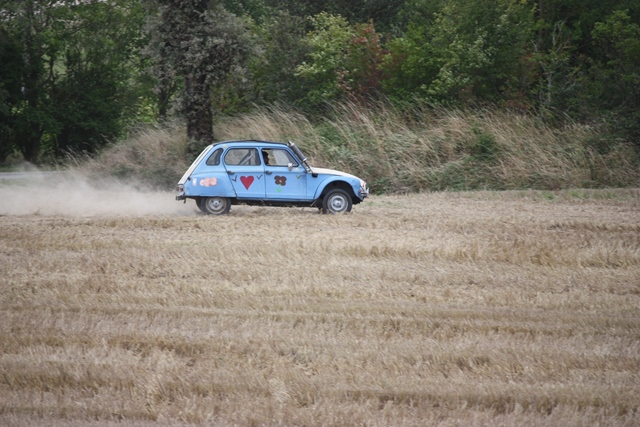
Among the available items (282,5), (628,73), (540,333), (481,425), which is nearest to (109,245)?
(540,333)

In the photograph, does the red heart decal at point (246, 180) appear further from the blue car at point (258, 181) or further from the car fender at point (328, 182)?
the car fender at point (328, 182)

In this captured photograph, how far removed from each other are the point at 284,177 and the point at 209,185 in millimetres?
1442

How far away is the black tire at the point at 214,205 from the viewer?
15500mm

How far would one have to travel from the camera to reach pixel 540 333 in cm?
699

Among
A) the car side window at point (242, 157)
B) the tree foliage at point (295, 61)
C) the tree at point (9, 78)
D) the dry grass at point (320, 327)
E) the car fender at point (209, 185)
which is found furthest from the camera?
the tree at point (9, 78)

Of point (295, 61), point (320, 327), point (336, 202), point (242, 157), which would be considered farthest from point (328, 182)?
point (295, 61)

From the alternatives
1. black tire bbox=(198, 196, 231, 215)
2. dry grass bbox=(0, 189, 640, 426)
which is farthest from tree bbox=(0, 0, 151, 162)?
dry grass bbox=(0, 189, 640, 426)

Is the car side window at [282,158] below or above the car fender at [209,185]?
above

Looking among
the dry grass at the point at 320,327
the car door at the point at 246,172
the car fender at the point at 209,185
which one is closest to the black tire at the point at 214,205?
the car fender at the point at 209,185

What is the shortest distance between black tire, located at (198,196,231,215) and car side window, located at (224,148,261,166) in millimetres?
768

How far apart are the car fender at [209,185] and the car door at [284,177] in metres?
0.76

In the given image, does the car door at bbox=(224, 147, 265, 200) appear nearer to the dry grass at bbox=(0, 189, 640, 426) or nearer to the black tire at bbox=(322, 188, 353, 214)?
the black tire at bbox=(322, 188, 353, 214)

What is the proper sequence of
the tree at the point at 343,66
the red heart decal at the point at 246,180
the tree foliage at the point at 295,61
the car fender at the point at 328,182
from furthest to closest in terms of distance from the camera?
the tree at the point at 343,66 < the tree foliage at the point at 295,61 < the car fender at the point at 328,182 < the red heart decal at the point at 246,180

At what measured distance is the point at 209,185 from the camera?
1521cm
